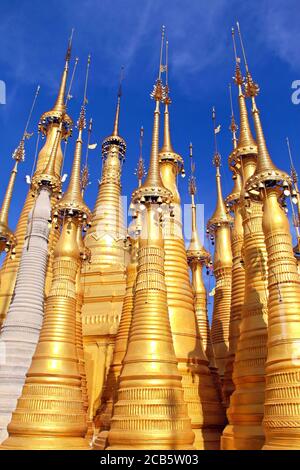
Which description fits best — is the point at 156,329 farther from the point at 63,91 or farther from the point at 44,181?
the point at 63,91

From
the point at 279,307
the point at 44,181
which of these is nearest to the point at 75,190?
the point at 44,181

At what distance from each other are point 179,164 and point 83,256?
761 cm

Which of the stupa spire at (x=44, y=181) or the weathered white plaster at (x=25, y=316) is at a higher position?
the stupa spire at (x=44, y=181)

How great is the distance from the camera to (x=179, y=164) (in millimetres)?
21641

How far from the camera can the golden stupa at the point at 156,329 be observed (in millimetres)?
11156

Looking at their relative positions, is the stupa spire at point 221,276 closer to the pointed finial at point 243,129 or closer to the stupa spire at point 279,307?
the pointed finial at point 243,129

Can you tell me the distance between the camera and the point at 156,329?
12812 millimetres

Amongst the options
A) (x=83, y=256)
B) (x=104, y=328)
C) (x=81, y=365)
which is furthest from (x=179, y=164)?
(x=81, y=365)

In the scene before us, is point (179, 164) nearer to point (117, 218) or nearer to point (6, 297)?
point (117, 218)

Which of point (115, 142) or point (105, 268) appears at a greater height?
point (115, 142)

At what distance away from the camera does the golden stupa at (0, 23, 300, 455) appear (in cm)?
1116

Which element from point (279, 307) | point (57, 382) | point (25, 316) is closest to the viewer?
point (279, 307)

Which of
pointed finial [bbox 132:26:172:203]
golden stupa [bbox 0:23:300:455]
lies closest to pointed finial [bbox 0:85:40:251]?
golden stupa [bbox 0:23:300:455]

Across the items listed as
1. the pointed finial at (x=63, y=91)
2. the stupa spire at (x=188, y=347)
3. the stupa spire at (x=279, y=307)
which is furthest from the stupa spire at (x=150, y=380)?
the pointed finial at (x=63, y=91)
